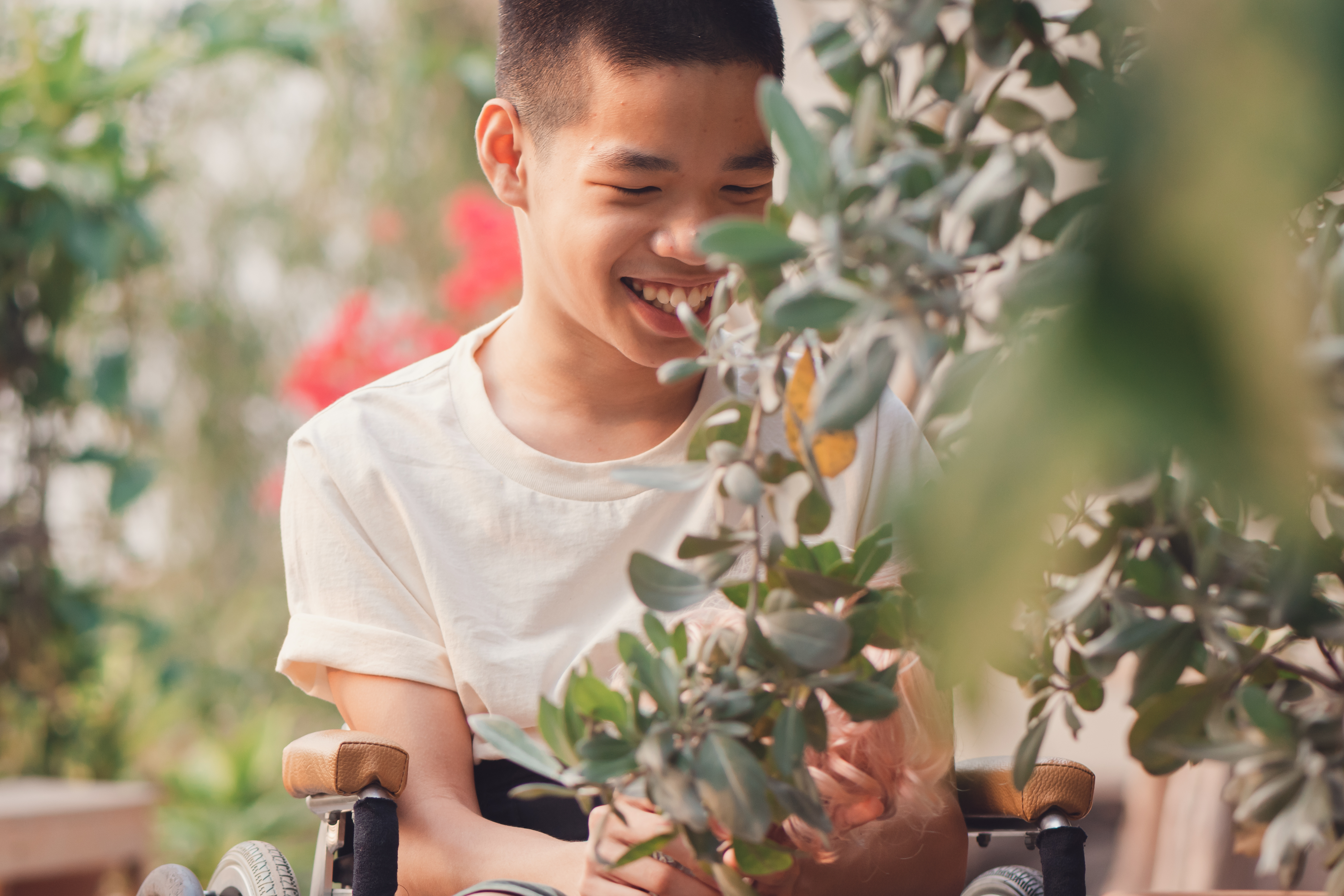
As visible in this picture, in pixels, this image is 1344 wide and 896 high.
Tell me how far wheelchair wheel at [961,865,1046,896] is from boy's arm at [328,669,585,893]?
35 cm

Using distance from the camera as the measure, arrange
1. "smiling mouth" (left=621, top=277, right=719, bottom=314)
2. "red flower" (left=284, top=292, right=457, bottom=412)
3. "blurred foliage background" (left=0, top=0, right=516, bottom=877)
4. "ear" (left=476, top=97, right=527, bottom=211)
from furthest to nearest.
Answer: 1. "red flower" (left=284, top=292, right=457, bottom=412)
2. "blurred foliage background" (left=0, top=0, right=516, bottom=877)
3. "ear" (left=476, top=97, right=527, bottom=211)
4. "smiling mouth" (left=621, top=277, right=719, bottom=314)

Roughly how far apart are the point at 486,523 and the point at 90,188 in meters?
2.68

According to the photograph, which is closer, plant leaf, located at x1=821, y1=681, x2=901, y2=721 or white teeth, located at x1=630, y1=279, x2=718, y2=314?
plant leaf, located at x1=821, y1=681, x2=901, y2=721

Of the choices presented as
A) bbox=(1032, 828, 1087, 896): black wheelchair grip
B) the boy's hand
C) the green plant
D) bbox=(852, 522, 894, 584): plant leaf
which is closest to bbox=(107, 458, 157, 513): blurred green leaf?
the boy's hand

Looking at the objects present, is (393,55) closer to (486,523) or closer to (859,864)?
(486,523)

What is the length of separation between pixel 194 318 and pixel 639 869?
12.9ft

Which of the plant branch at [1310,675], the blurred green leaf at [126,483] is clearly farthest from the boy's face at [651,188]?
the blurred green leaf at [126,483]

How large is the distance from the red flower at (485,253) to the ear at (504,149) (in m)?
2.85

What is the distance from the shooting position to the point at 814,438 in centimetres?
61

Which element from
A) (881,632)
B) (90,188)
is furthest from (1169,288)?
(90,188)

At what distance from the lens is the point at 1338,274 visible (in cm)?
44

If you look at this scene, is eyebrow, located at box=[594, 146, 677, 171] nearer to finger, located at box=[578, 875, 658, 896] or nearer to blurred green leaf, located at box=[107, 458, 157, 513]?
finger, located at box=[578, 875, 658, 896]

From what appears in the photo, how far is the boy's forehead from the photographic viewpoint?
47.4 inches

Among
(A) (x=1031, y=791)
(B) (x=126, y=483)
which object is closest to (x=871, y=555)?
(A) (x=1031, y=791)
